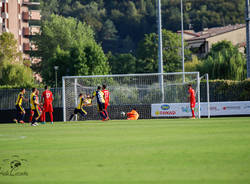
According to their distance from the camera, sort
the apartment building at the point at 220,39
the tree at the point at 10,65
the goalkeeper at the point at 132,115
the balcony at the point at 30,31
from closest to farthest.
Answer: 1. the goalkeeper at the point at 132,115
2. the tree at the point at 10,65
3. the balcony at the point at 30,31
4. the apartment building at the point at 220,39

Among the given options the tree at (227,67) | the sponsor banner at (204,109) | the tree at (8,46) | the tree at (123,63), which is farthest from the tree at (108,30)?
the sponsor banner at (204,109)

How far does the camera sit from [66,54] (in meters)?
90.1

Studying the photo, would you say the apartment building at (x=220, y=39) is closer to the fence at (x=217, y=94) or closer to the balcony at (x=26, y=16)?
the balcony at (x=26, y=16)

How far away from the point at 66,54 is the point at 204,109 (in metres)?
58.3

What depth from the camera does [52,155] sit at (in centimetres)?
1092

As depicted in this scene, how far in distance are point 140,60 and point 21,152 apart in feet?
308

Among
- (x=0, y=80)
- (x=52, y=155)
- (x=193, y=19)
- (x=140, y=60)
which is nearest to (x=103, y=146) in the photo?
(x=52, y=155)

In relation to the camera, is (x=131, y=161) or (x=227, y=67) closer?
(x=131, y=161)

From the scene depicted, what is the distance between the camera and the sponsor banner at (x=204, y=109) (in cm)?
3378

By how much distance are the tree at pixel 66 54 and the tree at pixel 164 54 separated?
1312 cm

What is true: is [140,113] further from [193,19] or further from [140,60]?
[193,19]

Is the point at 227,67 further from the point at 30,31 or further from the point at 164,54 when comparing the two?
Result: the point at 30,31

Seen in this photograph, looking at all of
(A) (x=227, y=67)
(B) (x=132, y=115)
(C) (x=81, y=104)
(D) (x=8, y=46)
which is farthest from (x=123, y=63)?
(C) (x=81, y=104)

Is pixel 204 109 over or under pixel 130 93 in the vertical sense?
under
